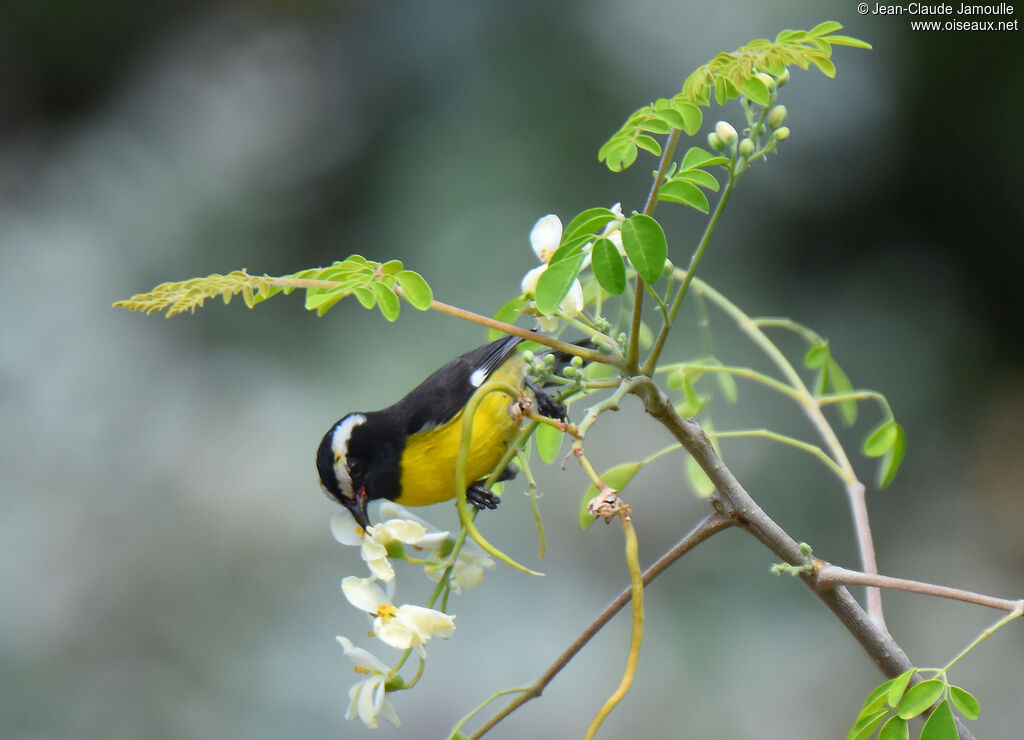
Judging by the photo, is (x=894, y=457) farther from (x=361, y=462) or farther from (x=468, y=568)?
(x=361, y=462)

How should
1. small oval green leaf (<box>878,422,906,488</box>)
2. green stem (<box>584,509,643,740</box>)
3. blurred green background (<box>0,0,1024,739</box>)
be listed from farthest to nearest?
blurred green background (<box>0,0,1024,739</box>), small oval green leaf (<box>878,422,906,488</box>), green stem (<box>584,509,643,740</box>)

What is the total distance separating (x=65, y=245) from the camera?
315 centimetres

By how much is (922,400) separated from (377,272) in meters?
2.42

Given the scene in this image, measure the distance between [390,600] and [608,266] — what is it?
0.33 m

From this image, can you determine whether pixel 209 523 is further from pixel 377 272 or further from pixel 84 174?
pixel 377 272

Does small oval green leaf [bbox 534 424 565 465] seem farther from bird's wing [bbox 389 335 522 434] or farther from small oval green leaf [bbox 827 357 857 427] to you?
small oval green leaf [bbox 827 357 857 427]

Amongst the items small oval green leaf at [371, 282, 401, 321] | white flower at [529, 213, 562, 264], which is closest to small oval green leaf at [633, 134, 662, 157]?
white flower at [529, 213, 562, 264]

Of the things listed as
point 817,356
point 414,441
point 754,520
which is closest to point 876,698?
point 754,520

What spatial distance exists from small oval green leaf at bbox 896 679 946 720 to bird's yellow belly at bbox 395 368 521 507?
0.49m

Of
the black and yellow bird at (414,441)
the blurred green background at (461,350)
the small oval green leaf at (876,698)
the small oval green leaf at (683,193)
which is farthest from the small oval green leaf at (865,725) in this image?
the blurred green background at (461,350)

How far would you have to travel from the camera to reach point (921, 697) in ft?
2.28

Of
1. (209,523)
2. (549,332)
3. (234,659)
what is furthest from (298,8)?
(549,332)

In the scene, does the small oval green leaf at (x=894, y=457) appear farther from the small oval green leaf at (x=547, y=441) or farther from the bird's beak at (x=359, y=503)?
the bird's beak at (x=359, y=503)

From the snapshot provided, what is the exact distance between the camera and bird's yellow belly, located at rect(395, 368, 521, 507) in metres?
1.09
